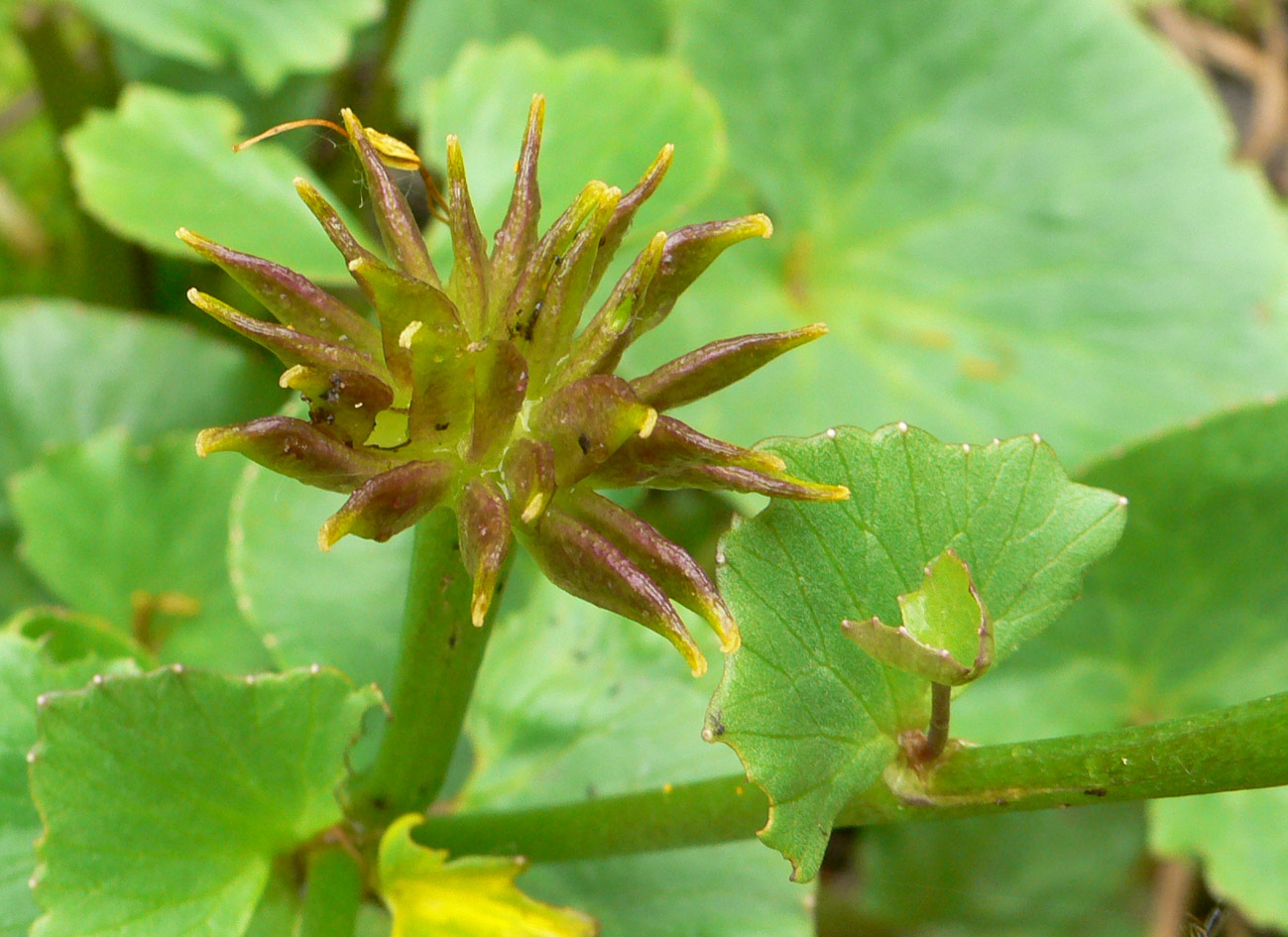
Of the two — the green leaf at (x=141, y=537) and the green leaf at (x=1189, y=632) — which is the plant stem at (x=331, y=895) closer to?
the green leaf at (x=141, y=537)

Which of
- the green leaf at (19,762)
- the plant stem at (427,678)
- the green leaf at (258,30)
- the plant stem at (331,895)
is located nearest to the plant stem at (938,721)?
the plant stem at (427,678)

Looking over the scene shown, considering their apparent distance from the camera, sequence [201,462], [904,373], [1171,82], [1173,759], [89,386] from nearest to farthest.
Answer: [1173,759], [201,462], [89,386], [904,373], [1171,82]

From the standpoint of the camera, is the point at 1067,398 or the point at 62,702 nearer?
the point at 62,702

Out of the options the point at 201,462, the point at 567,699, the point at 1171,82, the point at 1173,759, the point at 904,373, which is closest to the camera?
the point at 1173,759

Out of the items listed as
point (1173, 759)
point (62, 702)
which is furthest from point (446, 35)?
point (1173, 759)

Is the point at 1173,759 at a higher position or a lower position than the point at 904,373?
higher

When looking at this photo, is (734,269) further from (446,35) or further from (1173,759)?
(1173,759)

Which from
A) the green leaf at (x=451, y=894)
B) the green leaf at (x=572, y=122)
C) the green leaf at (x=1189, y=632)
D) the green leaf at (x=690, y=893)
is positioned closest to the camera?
the green leaf at (x=451, y=894)
